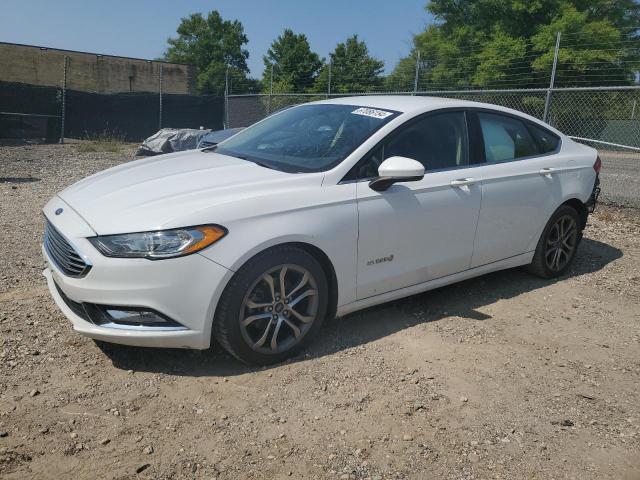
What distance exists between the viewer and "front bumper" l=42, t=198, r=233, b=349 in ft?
9.34

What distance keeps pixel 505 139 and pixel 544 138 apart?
60cm

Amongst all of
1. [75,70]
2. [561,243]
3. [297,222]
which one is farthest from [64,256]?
[75,70]

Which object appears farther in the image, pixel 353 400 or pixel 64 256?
pixel 64 256

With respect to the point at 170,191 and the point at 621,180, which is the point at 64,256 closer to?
the point at 170,191

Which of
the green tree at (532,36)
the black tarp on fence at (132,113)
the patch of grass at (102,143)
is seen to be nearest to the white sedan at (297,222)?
the patch of grass at (102,143)

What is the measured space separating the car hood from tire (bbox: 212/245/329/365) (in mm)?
373

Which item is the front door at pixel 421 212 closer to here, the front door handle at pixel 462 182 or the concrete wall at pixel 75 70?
the front door handle at pixel 462 182

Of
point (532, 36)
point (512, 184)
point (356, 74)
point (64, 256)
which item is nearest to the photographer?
point (64, 256)

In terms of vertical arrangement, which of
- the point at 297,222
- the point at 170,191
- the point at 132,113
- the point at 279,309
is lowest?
the point at 279,309

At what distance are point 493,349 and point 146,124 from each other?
1788 cm

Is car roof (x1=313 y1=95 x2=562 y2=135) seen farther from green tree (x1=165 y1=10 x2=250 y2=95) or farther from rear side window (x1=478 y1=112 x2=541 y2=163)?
green tree (x1=165 y1=10 x2=250 y2=95)

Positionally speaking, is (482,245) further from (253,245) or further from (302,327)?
(253,245)

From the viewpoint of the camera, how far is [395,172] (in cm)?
343

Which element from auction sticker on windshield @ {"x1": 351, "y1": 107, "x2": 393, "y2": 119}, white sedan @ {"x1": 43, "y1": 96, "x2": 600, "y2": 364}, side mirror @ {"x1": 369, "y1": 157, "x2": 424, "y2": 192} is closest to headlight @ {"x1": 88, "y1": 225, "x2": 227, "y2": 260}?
white sedan @ {"x1": 43, "y1": 96, "x2": 600, "y2": 364}
